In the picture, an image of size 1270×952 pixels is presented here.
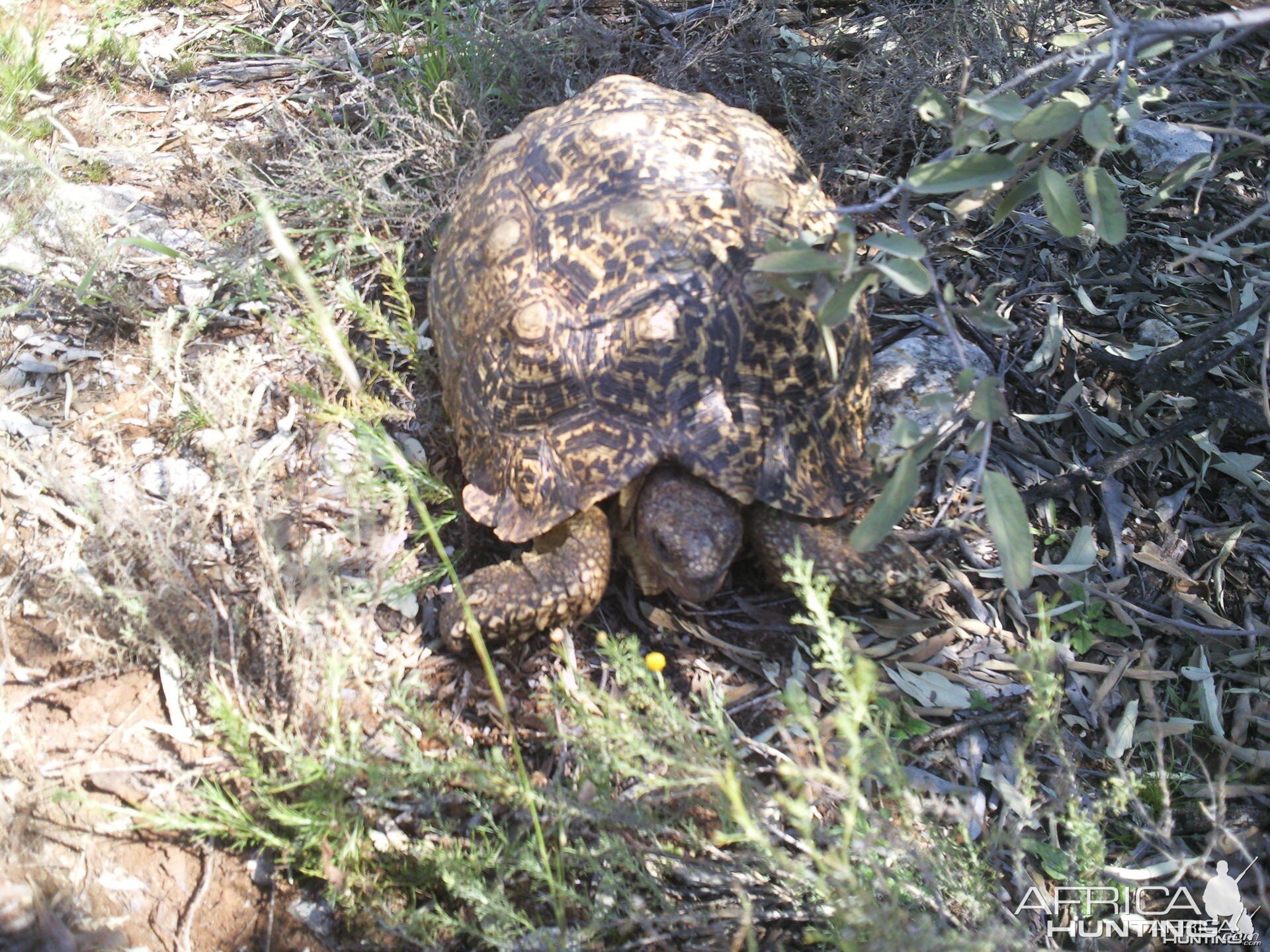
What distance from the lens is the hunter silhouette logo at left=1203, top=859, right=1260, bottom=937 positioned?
1996 mm

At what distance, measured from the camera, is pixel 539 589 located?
247 cm

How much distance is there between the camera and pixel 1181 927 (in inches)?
80.0

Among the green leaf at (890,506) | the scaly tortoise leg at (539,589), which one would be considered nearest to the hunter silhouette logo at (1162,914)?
the green leaf at (890,506)

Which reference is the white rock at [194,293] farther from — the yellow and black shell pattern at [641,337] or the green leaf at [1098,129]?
the green leaf at [1098,129]

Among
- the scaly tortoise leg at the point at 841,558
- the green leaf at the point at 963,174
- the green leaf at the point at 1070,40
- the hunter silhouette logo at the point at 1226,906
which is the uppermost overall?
the green leaf at the point at 1070,40

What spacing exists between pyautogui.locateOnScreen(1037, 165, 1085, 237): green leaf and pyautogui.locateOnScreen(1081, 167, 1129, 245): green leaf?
70 millimetres

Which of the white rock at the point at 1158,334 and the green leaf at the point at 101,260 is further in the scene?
the white rock at the point at 1158,334

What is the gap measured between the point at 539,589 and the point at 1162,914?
172 centimetres

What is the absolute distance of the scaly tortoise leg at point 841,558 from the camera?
254 centimetres

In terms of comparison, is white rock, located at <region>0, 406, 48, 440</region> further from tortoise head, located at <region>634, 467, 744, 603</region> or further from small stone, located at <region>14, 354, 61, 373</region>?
tortoise head, located at <region>634, 467, 744, 603</region>

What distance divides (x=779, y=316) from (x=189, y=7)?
3594 mm

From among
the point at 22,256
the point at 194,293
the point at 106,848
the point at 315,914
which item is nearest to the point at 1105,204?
the point at 315,914

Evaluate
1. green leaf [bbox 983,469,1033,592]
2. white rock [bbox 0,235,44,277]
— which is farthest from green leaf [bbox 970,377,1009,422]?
white rock [bbox 0,235,44,277]

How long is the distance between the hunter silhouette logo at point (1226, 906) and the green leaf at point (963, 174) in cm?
167
